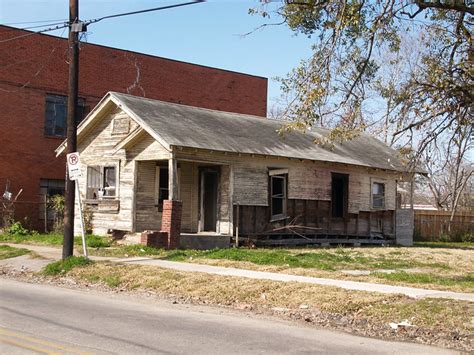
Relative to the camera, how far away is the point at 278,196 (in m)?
25.1

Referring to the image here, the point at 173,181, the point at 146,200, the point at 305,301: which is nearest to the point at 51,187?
the point at 146,200

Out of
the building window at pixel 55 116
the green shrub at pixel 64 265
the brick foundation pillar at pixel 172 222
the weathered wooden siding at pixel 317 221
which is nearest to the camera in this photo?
the green shrub at pixel 64 265

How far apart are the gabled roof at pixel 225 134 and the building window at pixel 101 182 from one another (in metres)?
1.69

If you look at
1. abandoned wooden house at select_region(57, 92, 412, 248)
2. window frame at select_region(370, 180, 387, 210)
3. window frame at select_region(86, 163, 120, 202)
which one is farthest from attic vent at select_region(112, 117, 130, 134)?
window frame at select_region(370, 180, 387, 210)

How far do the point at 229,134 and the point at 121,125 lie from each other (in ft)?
13.0

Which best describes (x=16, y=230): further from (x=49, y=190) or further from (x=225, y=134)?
(x=225, y=134)

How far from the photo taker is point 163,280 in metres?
14.4

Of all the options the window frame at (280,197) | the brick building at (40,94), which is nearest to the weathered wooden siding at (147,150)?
the window frame at (280,197)

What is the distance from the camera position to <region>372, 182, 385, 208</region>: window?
29617mm

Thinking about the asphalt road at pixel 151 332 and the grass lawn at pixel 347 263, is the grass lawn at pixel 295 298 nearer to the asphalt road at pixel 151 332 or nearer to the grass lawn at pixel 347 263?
the asphalt road at pixel 151 332

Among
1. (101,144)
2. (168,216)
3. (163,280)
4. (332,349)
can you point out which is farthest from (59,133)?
(332,349)

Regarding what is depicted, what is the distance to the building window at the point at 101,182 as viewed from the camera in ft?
80.4

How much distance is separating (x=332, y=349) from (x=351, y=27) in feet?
25.4

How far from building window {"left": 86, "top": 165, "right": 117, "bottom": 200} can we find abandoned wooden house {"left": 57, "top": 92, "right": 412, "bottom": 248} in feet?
0.13
